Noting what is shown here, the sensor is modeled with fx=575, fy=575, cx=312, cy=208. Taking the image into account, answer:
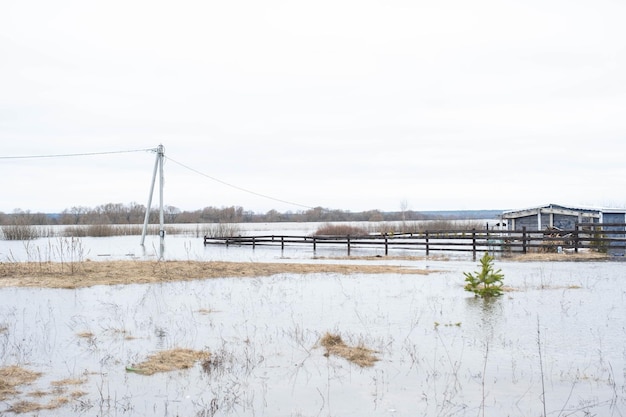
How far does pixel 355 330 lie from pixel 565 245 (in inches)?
798

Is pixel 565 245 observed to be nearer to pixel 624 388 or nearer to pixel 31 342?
pixel 624 388

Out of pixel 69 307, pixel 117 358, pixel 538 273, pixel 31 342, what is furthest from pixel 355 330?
pixel 538 273

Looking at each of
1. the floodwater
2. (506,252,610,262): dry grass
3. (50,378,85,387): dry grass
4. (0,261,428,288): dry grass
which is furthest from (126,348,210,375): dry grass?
(506,252,610,262): dry grass

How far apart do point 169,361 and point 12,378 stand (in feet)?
6.54

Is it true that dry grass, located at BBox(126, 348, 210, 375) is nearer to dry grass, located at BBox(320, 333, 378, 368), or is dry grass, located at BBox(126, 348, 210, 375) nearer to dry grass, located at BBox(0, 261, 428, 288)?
dry grass, located at BBox(320, 333, 378, 368)

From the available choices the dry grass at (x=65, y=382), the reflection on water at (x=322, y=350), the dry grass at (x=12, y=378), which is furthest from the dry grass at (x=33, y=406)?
the dry grass at (x=65, y=382)

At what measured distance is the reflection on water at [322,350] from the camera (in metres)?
6.61

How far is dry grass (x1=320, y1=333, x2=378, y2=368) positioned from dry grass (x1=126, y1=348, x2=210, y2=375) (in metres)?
1.90

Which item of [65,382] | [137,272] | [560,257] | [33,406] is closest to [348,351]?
[65,382]

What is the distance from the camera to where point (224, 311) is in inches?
493

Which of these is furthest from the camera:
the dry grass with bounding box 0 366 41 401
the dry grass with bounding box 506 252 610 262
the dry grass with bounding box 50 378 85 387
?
the dry grass with bounding box 506 252 610 262

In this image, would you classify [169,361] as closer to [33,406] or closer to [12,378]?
[12,378]

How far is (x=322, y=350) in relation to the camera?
8984 millimetres

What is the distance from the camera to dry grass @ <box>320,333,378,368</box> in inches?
327
